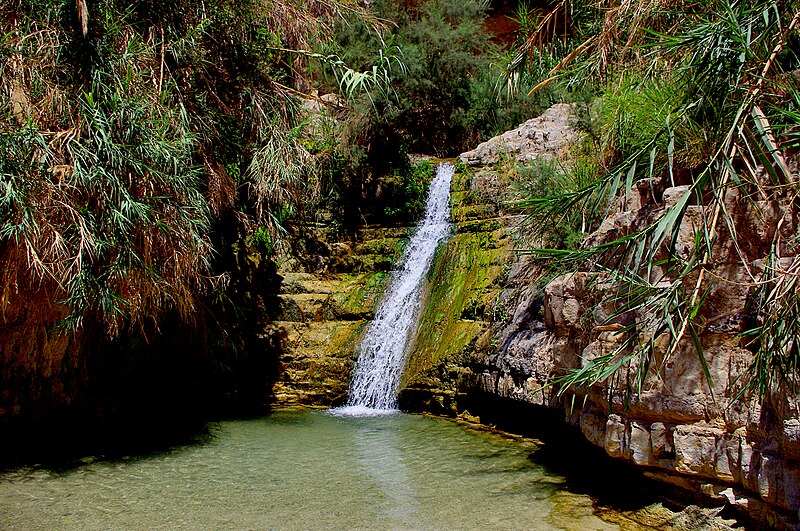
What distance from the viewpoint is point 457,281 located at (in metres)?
9.28

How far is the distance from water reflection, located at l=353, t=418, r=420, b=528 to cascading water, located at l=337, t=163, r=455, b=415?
2.80 feet

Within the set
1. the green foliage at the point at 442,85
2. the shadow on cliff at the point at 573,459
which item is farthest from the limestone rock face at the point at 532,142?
the shadow on cliff at the point at 573,459

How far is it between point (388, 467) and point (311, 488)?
34.4 inches

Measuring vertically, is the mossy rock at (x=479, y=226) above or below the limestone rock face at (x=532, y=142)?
below

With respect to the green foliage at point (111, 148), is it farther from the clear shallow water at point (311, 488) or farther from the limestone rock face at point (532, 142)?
the limestone rock face at point (532, 142)

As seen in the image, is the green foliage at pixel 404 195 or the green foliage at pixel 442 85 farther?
the green foliage at pixel 442 85

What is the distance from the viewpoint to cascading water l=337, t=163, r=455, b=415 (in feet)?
29.3

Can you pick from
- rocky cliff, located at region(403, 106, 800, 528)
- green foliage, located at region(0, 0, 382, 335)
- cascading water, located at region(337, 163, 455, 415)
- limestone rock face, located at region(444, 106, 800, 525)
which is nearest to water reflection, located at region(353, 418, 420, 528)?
cascading water, located at region(337, 163, 455, 415)

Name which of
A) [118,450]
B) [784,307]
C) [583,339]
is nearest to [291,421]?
[118,450]

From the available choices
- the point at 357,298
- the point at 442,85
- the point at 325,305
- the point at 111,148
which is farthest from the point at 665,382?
the point at 442,85

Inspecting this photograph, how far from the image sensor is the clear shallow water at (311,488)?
4.62 meters

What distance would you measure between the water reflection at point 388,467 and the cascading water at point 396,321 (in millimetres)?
854

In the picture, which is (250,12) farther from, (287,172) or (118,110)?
(118,110)

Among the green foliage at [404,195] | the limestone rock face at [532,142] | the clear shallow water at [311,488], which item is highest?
the limestone rock face at [532,142]
